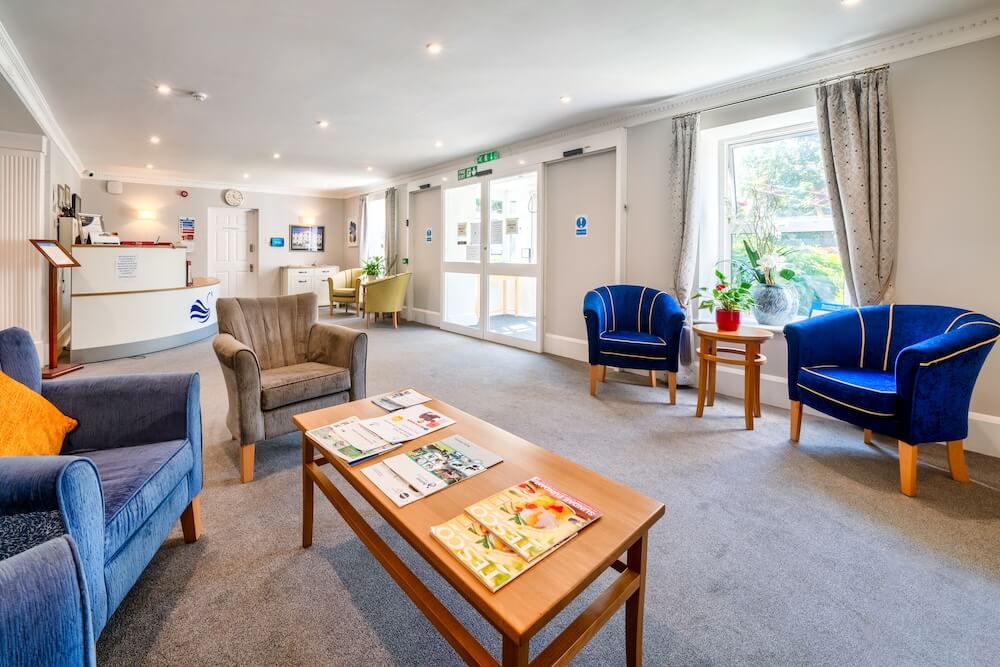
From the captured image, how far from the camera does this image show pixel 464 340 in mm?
6387

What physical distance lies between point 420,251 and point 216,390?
4413mm

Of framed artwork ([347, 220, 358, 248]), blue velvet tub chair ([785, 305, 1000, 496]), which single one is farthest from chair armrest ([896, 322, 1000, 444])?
framed artwork ([347, 220, 358, 248])

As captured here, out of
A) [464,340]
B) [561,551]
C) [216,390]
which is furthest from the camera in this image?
[464,340]

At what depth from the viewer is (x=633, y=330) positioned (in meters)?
4.18

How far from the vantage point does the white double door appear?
19.1 ft

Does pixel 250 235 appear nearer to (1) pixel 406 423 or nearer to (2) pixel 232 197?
(2) pixel 232 197

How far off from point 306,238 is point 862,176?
31.2 ft

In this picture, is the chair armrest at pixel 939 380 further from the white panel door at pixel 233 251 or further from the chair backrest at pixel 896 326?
the white panel door at pixel 233 251

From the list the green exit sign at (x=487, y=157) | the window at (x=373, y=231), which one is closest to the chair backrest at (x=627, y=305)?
the green exit sign at (x=487, y=157)

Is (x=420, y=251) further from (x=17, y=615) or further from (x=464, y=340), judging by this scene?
(x=17, y=615)

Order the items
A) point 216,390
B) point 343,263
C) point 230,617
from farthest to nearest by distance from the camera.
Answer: point 343,263
point 216,390
point 230,617

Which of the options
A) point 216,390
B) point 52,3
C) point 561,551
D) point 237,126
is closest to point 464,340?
point 216,390

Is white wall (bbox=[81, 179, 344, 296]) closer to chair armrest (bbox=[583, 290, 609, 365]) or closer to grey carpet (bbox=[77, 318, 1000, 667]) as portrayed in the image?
grey carpet (bbox=[77, 318, 1000, 667])

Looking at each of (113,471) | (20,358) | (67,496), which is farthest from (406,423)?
(20,358)
